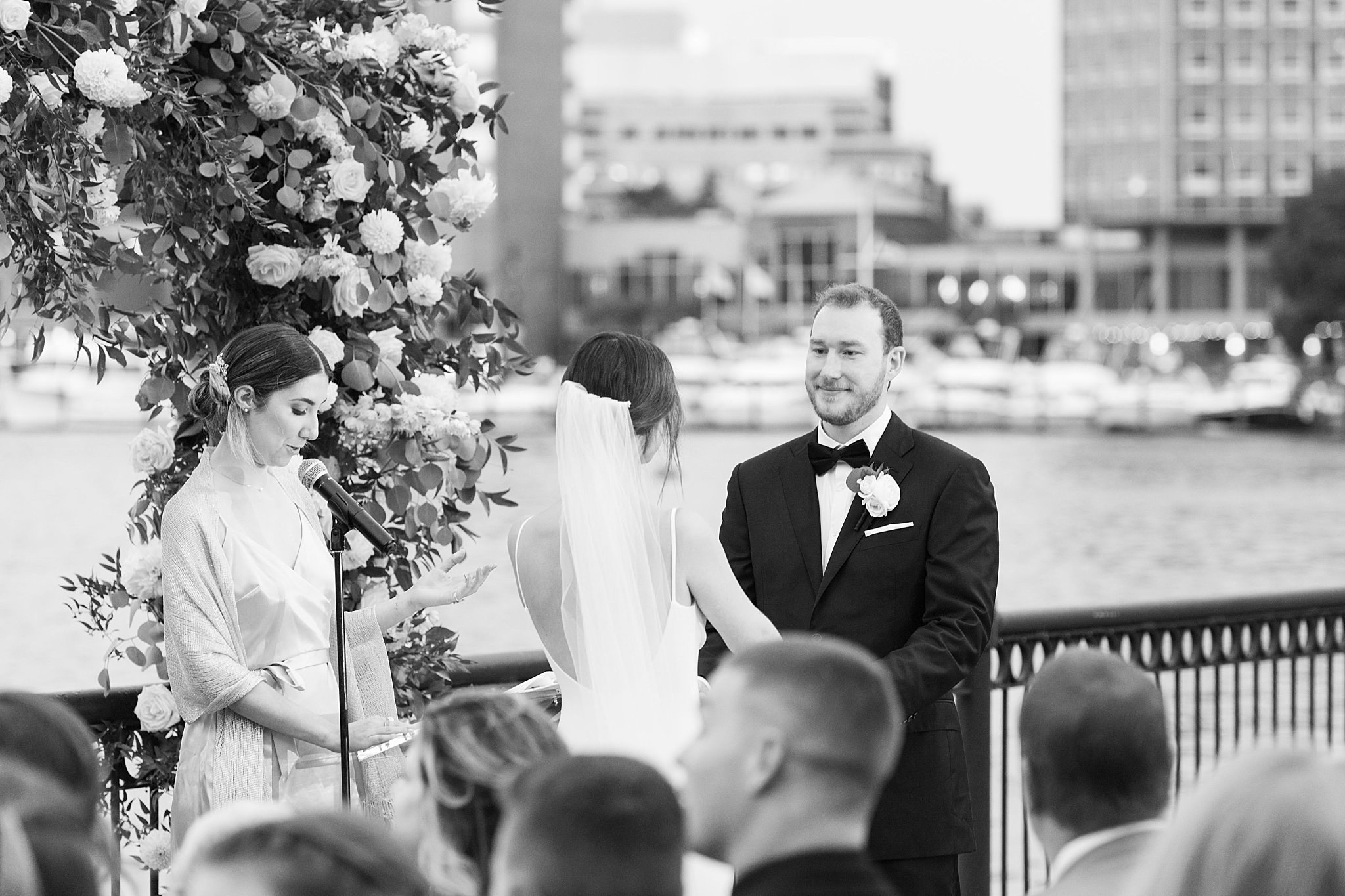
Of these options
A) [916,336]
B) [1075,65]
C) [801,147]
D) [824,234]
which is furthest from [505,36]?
[801,147]

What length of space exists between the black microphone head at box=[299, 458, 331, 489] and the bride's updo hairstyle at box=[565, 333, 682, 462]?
646 millimetres

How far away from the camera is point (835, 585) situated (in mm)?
4586

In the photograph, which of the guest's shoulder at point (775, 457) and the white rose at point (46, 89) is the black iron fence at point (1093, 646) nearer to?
the guest's shoulder at point (775, 457)

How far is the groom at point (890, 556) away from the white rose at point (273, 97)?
163 centimetres

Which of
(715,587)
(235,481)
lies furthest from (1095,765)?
(235,481)

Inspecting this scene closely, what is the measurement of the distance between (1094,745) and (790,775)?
521mm

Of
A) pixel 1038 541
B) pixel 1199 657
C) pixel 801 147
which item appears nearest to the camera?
pixel 1199 657

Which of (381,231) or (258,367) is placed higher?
(381,231)

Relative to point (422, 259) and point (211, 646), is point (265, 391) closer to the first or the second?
point (211, 646)

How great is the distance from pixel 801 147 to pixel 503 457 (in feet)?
500

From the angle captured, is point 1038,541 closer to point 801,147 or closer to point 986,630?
point 986,630

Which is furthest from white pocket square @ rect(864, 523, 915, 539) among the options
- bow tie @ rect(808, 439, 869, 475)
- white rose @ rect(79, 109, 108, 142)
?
white rose @ rect(79, 109, 108, 142)

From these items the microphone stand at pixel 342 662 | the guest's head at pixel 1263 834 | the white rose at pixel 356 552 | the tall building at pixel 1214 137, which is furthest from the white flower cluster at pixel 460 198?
the tall building at pixel 1214 137

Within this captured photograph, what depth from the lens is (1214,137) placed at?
104 m
